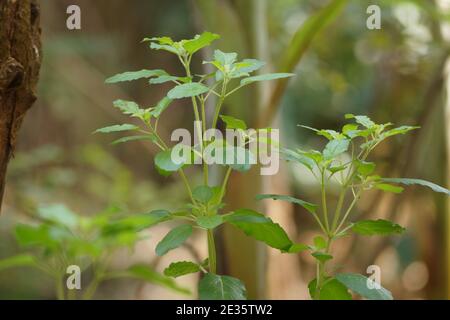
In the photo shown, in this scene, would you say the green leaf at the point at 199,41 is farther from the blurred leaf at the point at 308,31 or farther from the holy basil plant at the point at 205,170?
the blurred leaf at the point at 308,31

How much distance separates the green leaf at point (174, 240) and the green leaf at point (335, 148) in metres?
0.20

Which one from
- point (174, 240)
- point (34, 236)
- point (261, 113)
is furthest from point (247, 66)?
point (261, 113)

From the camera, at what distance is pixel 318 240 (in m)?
0.85

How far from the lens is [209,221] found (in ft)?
2.33

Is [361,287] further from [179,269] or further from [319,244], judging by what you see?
[179,269]

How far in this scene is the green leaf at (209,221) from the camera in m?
0.69

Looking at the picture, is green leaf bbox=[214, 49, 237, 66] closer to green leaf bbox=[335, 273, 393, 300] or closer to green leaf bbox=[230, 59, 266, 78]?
green leaf bbox=[230, 59, 266, 78]

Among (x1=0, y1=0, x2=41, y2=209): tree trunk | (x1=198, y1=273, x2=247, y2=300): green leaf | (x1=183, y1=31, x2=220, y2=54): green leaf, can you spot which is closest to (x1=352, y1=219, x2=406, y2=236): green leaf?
(x1=198, y1=273, x2=247, y2=300): green leaf

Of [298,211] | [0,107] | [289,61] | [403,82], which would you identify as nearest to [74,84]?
[298,211]

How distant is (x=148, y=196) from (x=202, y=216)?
2.51 meters

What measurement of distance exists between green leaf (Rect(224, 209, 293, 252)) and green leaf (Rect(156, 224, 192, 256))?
5cm

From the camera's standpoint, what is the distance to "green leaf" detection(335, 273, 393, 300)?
0.71 m

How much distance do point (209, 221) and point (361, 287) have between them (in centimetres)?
20
